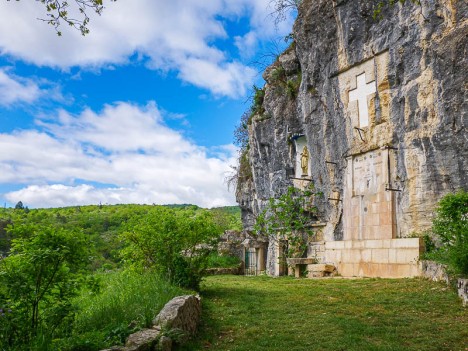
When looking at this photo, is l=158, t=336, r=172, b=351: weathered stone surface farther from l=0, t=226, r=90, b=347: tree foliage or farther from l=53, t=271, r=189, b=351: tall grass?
l=0, t=226, r=90, b=347: tree foliage

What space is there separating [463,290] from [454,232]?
193cm

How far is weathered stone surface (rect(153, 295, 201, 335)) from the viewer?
6381mm

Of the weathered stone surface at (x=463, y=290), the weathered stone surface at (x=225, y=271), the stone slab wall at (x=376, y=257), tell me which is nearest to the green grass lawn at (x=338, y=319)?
the weathered stone surface at (x=463, y=290)

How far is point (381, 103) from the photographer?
52.7ft

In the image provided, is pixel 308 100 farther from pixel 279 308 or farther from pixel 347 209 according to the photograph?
pixel 279 308

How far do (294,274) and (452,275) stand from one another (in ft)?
31.7

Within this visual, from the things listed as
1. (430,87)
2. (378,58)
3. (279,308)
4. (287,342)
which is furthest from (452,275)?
(378,58)

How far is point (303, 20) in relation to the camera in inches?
796

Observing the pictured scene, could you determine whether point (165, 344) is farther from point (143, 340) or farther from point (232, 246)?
point (232, 246)

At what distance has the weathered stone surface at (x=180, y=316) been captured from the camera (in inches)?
251

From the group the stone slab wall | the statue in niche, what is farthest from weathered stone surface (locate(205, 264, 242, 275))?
the stone slab wall

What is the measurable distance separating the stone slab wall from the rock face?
513mm

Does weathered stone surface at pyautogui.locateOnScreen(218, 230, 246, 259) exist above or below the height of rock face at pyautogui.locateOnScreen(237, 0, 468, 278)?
below

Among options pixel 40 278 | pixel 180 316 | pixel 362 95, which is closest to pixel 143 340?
pixel 180 316
